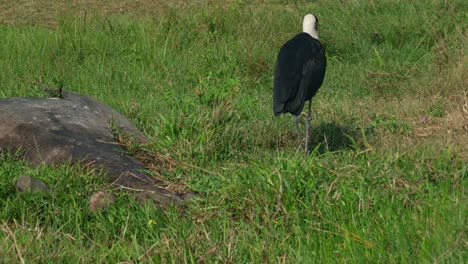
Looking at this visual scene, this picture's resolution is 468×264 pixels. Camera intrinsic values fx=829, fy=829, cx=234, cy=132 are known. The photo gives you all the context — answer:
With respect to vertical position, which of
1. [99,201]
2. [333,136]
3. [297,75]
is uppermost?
[297,75]

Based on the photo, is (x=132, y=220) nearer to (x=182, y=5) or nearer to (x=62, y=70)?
(x=62, y=70)

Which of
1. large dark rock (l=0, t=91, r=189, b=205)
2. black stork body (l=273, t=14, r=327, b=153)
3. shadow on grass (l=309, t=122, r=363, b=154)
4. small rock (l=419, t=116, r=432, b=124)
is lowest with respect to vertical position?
shadow on grass (l=309, t=122, r=363, b=154)

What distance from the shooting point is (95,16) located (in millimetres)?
8508

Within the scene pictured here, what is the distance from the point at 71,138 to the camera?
4.88 m

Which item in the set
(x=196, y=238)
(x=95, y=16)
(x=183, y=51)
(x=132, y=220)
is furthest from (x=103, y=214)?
(x=95, y=16)

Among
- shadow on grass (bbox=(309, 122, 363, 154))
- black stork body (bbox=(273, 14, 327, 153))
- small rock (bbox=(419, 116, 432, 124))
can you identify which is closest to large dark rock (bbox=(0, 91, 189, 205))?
black stork body (bbox=(273, 14, 327, 153))

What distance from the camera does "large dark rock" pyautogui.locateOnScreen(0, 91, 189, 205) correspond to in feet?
15.2

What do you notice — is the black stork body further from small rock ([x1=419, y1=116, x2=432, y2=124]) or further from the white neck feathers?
small rock ([x1=419, y1=116, x2=432, y2=124])

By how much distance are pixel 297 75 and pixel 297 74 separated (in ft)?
0.04

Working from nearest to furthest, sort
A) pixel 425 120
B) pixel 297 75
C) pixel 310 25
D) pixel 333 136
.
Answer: pixel 297 75
pixel 333 136
pixel 425 120
pixel 310 25

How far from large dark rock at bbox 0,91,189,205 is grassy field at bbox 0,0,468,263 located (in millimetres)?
126

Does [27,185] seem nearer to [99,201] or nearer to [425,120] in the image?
[99,201]

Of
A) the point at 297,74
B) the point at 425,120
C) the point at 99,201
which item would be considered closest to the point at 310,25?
the point at 297,74

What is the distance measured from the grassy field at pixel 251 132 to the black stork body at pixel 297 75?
0.32 metres
